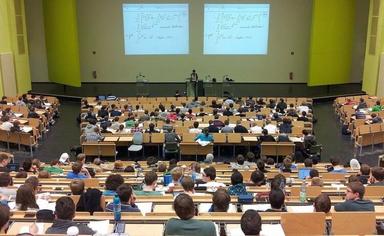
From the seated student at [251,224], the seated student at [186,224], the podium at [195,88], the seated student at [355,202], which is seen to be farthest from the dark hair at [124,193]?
the podium at [195,88]

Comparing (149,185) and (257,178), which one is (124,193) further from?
(257,178)

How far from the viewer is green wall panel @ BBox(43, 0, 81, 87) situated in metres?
23.3

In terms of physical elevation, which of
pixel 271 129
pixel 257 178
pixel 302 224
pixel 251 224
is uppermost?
pixel 251 224

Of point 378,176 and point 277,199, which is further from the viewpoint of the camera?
point 378,176

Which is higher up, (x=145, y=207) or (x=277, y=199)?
(x=277, y=199)

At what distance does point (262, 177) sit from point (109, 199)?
3.00 meters

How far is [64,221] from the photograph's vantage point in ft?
17.6

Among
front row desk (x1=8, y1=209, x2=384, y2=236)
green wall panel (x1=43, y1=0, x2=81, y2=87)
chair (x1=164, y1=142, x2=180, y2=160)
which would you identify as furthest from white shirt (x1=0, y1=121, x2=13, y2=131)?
front row desk (x1=8, y1=209, x2=384, y2=236)

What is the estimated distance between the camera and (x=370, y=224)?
18.2 ft

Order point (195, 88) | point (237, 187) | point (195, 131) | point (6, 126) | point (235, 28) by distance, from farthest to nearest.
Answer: point (235, 28) → point (195, 88) → point (6, 126) → point (195, 131) → point (237, 187)

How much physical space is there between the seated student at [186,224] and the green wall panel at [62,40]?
1993 centimetres

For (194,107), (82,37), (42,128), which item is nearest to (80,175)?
(42,128)

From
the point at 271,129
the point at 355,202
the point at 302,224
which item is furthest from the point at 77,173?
the point at 271,129

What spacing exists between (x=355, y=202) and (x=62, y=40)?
20686mm
